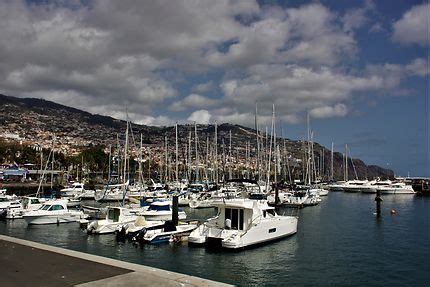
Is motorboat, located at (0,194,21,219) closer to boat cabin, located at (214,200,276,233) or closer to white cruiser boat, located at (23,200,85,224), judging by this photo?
white cruiser boat, located at (23,200,85,224)

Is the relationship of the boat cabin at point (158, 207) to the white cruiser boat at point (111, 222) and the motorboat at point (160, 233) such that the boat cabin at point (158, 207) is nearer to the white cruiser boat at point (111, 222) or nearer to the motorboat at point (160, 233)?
the white cruiser boat at point (111, 222)

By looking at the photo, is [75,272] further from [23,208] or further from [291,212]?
[291,212]

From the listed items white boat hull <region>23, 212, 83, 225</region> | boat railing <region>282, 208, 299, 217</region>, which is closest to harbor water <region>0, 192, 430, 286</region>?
white boat hull <region>23, 212, 83, 225</region>

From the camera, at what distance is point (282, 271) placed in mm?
21438

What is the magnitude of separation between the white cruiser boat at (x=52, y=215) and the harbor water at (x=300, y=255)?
98 centimetres

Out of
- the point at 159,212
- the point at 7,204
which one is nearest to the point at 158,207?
the point at 159,212

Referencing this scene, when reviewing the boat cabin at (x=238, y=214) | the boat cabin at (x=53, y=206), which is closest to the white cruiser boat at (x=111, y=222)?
the boat cabin at (x=53, y=206)

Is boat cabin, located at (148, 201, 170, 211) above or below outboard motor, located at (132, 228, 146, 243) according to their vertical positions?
above

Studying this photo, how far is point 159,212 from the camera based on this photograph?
129 feet

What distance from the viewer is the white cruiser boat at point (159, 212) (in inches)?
1534

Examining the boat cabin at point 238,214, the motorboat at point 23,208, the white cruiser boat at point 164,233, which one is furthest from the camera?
the motorboat at point 23,208

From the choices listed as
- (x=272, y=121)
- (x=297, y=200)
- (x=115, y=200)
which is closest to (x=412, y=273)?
(x=297, y=200)

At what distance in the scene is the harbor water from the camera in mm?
20422

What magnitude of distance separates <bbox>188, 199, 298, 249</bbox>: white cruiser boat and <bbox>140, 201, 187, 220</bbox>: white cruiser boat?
41.3 feet
